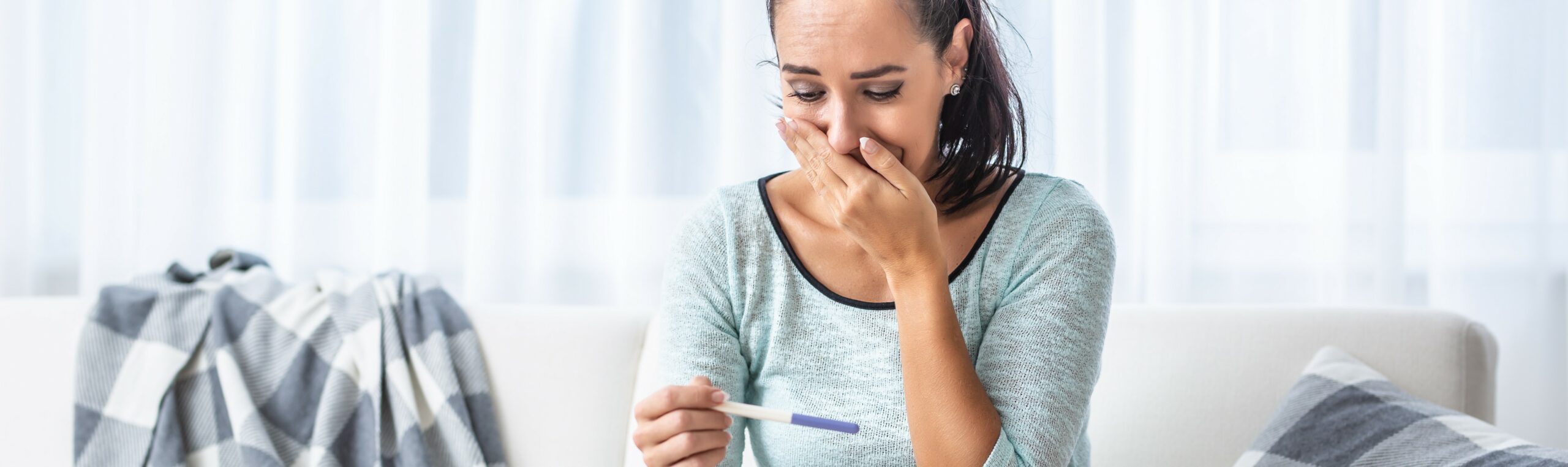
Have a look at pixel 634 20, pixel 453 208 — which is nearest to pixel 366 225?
pixel 453 208

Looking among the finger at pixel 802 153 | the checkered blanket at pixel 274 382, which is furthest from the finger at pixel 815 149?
the checkered blanket at pixel 274 382

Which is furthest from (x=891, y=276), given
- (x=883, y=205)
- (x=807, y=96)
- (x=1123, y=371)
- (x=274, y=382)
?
(x=274, y=382)

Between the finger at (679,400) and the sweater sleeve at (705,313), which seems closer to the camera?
the finger at (679,400)

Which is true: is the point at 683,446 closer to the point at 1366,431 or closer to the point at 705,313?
the point at 705,313

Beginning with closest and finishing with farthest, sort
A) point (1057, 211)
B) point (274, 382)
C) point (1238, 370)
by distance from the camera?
1. point (1057, 211)
2. point (1238, 370)
3. point (274, 382)

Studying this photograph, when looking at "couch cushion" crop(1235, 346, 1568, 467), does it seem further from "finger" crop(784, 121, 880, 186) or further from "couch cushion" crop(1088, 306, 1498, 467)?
"finger" crop(784, 121, 880, 186)

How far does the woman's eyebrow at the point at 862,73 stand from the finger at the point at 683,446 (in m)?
0.34

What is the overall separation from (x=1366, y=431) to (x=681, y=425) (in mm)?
831

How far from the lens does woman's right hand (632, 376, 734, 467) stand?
93cm

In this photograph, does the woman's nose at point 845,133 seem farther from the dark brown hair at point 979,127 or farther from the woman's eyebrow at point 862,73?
the dark brown hair at point 979,127

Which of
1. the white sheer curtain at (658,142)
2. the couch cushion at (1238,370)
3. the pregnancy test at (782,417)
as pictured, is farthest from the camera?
the white sheer curtain at (658,142)

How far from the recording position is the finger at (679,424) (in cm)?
93

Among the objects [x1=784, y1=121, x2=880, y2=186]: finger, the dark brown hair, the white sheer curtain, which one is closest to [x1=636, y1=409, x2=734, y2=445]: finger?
[x1=784, y1=121, x2=880, y2=186]: finger

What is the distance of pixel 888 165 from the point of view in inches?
39.3
